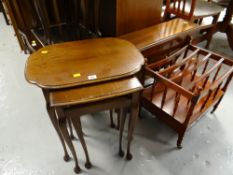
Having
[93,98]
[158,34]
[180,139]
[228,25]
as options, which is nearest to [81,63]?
[93,98]

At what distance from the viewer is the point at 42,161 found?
122 centimetres

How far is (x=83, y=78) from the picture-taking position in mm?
797

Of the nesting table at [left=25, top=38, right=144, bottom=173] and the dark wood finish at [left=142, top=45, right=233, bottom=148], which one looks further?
the dark wood finish at [left=142, top=45, right=233, bottom=148]

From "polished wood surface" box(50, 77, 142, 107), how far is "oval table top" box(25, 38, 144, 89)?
0.08ft

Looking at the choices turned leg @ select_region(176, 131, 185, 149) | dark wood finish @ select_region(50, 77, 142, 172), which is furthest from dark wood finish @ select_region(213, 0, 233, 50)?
dark wood finish @ select_region(50, 77, 142, 172)

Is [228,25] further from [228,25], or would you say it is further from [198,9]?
[198,9]

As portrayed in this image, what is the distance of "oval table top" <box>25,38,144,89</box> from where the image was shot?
0.79 m

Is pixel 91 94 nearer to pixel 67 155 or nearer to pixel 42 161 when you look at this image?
pixel 67 155

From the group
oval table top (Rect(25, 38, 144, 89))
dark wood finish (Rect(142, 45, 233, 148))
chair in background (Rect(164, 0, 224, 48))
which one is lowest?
dark wood finish (Rect(142, 45, 233, 148))

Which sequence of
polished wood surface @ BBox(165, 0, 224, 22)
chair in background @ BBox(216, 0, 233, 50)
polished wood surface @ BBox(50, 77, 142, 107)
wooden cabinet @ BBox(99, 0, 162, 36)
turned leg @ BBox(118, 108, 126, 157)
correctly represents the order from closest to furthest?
1. polished wood surface @ BBox(50, 77, 142, 107)
2. turned leg @ BBox(118, 108, 126, 157)
3. wooden cabinet @ BBox(99, 0, 162, 36)
4. polished wood surface @ BBox(165, 0, 224, 22)
5. chair in background @ BBox(216, 0, 233, 50)

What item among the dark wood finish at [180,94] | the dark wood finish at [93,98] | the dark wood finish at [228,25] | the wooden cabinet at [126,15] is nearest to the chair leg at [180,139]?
the dark wood finish at [180,94]

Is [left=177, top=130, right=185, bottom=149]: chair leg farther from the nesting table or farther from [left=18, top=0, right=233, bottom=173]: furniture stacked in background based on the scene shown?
the nesting table

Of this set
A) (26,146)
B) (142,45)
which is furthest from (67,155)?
(142,45)

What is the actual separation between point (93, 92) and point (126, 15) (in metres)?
0.73
